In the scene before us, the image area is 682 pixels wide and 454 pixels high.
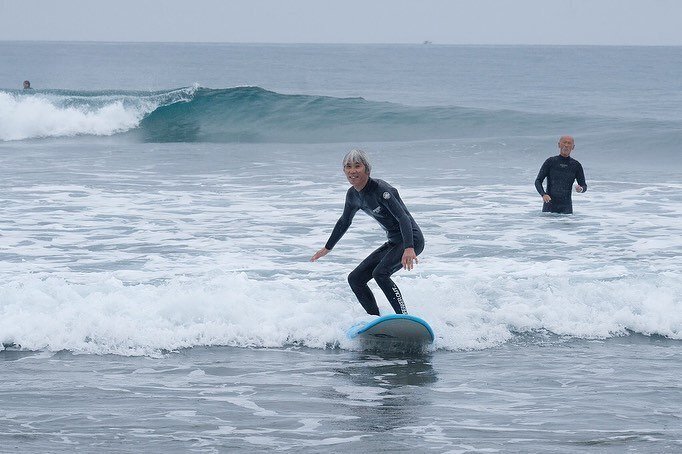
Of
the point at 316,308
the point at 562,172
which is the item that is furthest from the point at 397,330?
the point at 562,172

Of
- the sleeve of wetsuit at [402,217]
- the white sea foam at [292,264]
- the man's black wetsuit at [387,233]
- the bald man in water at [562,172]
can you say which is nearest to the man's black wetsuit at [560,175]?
the bald man in water at [562,172]

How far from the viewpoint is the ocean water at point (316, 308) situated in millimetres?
6211

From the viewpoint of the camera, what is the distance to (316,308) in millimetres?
9203

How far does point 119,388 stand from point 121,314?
6.50 feet

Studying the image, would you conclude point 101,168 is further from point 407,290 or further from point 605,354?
point 605,354

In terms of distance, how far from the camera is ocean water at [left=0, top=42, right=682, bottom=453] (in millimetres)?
6211

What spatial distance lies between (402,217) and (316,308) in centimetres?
171

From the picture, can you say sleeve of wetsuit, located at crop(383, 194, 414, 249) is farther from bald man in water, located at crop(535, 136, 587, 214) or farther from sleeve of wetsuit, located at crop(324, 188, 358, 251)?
bald man in water, located at crop(535, 136, 587, 214)

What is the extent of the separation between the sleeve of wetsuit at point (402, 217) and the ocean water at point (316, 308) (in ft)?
3.18

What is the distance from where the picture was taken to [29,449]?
564 centimetres

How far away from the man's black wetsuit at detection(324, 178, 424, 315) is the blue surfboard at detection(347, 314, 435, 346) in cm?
25

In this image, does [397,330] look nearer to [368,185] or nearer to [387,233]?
[387,233]

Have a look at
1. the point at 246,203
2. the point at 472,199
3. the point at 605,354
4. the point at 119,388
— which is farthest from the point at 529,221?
the point at 119,388

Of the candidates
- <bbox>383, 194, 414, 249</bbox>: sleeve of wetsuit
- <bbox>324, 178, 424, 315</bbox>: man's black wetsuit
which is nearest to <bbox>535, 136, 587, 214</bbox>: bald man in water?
<bbox>324, 178, 424, 315</bbox>: man's black wetsuit
